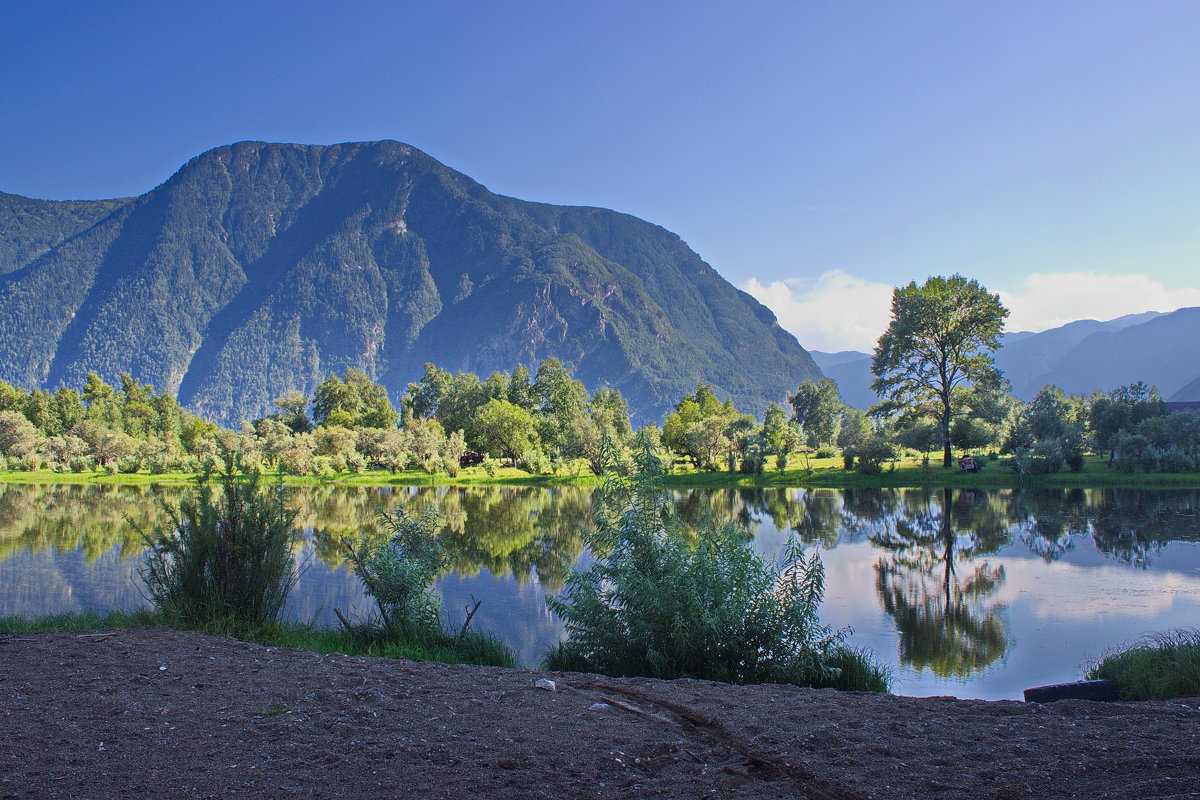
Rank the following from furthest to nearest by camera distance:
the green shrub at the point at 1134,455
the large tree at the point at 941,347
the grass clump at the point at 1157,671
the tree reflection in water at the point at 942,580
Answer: the large tree at the point at 941,347, the green shrub at the point at 1134,455, the tree reflection in water at the point at 942,580, the grass clump at the point at 1157,671

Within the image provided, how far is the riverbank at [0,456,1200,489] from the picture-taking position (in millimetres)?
45344

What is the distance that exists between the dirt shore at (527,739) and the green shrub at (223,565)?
297cm

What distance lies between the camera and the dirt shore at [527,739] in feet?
16.3

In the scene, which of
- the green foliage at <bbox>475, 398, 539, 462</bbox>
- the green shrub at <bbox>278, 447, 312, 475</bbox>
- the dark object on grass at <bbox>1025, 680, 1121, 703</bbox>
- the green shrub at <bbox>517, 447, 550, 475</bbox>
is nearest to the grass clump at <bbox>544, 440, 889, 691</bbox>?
the dark object on grass at <bbox>1025, 680, 1121, 703</bbox>

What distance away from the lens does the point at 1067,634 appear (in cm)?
1403

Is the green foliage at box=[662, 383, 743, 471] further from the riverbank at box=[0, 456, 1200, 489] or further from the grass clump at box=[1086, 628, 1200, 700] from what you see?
the grass clump at box=[1086, 628, 1200, 700]

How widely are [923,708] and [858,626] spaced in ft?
27.3

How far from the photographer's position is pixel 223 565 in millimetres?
11289

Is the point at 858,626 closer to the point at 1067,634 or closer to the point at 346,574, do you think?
the point at 1067,634

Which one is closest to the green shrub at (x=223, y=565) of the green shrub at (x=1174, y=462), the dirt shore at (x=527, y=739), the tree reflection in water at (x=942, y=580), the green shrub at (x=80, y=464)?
the dirt shore at (x=527, y=739)

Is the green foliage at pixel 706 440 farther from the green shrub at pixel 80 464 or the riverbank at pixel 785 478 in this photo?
the green shrub at pixel 80 464

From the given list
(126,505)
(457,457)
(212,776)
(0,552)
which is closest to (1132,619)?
(212,776)

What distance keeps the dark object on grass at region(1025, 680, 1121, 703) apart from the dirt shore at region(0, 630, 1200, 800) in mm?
900

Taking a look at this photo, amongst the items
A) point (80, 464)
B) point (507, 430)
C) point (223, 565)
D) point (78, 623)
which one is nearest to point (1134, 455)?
point (507, 430)
